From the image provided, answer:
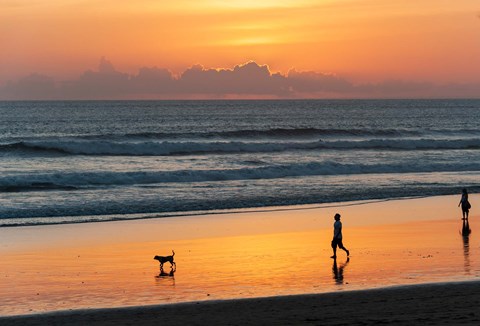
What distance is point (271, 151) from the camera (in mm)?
62906

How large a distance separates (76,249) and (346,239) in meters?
7.09

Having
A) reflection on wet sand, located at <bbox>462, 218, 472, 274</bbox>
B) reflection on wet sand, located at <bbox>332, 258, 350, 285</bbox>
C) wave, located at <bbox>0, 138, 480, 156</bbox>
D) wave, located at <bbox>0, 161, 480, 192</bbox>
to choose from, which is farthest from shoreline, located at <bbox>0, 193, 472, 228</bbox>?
wave, located at <bbox>0, 138, 480, 156</bbox>

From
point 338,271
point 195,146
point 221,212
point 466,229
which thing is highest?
point 195,146

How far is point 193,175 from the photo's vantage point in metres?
41.7

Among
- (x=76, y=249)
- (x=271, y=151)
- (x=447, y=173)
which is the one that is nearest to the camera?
(x=76, y=249)

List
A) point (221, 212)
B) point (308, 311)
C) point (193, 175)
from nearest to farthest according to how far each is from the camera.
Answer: point (308, 311) < point (221, 212) < point (193, 175)

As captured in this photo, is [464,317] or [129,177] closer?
[464,317]

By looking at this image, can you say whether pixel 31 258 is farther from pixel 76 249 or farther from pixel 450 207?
pixel 450 207

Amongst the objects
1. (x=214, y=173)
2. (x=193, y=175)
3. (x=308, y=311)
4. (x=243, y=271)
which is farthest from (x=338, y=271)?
(x=214, y=173)

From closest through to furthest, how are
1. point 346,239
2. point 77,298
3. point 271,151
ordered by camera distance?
point 77,298, point 346,239, point 271,151

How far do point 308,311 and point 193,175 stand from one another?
28807 mm

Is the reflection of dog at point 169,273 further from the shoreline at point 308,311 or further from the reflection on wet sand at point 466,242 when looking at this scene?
the reflection on wet sand at point 466,242

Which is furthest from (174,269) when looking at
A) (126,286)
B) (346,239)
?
(346,239)

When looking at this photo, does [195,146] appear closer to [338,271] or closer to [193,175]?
[193,175]
